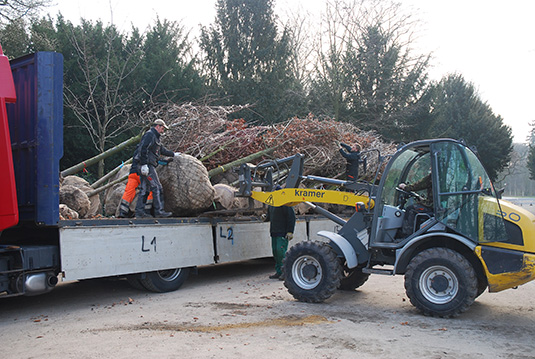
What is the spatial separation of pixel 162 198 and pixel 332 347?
484cm

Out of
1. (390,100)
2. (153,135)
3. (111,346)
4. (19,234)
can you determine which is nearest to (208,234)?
(153,135)

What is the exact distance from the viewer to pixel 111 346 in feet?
17.8

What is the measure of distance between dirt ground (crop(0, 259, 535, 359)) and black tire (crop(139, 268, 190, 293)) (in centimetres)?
17

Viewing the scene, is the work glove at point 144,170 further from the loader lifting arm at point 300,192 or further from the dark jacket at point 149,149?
the loader lifting arm at point 300,192

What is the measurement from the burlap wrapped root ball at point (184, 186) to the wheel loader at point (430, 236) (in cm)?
159

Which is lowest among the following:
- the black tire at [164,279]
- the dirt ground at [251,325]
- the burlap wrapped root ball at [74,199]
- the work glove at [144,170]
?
the dirt ground at [251,325]

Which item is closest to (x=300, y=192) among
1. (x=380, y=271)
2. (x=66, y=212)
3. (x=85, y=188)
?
(x=380, y=271)

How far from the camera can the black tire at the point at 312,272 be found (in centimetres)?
768

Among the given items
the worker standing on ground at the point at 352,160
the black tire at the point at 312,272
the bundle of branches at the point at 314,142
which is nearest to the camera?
the black tire at the point at 312,272

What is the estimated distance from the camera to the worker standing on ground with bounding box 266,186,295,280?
1018 cm

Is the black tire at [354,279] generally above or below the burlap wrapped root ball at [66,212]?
below

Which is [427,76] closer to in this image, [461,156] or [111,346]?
[461,156]

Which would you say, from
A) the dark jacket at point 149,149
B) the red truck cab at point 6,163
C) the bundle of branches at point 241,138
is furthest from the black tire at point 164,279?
the bundle of branches at point 241,138

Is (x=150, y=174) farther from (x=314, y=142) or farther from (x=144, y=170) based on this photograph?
(x=314, y=142)
